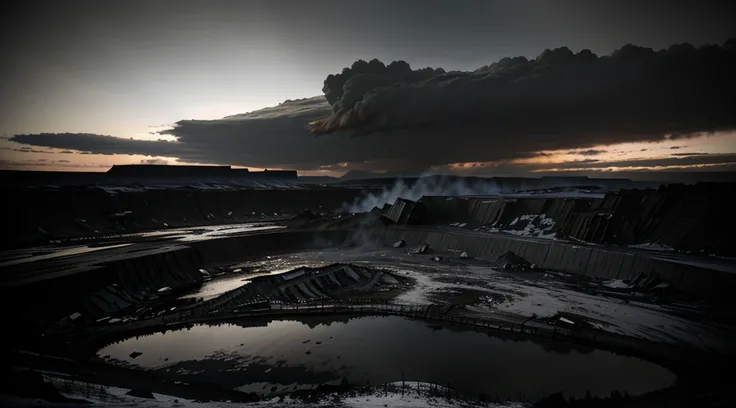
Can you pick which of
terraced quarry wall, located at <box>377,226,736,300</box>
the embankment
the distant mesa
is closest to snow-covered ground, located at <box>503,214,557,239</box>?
terraced quarry wall, located at <box>377,226,736,300</box>

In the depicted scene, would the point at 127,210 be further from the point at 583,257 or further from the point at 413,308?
the point at 583,257

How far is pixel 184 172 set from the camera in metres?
118

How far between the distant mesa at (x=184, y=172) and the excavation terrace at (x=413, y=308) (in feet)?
178

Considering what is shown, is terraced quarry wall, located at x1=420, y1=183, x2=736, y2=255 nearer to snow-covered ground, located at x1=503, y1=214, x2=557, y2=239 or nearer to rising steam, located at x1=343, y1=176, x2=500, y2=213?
snow-covered ground, located at x1=503, y1=214, x2=557, y2=239

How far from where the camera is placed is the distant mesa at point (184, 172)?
108 metres

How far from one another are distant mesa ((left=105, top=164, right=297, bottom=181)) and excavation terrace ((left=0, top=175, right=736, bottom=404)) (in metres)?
54.2

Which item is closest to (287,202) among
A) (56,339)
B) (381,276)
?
(381,276)

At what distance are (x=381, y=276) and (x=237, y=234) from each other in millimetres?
27706

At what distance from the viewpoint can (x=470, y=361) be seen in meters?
21.2

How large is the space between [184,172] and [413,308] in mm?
105495

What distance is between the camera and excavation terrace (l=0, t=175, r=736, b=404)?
19516 millimetres

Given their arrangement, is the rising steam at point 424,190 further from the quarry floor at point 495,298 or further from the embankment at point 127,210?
the quarry floor at point 495,298

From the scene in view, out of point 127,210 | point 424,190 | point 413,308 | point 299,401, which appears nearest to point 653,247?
point 413,308

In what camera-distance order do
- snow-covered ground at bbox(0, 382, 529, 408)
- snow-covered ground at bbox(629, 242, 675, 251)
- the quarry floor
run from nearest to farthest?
1. snow-covered ground at bbox(0, 382, 529, 408)
2. the quarry floor
3. snow-covered ground at bbox(629, 242, 675, 251)
